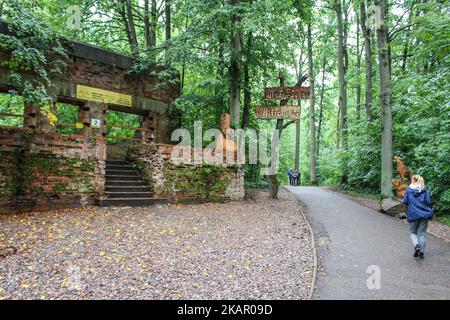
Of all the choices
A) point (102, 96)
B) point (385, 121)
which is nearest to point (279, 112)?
point (385, 121)

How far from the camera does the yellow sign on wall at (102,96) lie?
11.5 metres

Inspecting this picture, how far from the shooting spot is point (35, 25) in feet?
22.0

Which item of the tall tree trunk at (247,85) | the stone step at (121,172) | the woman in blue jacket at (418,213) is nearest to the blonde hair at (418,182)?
the woman in blue jacket at (418,213)

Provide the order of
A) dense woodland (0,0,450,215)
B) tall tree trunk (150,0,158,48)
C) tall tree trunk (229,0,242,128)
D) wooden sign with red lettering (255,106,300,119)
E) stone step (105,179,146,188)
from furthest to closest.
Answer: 1. tall tree trunk (150,0,158,48)
2. tall tree trunk (229,0,242,128)
3. wooden sign with red lettering (255,106,300,119)
4. stone step (105,179,146,188)
5. dense woodland (0,0,450,215)

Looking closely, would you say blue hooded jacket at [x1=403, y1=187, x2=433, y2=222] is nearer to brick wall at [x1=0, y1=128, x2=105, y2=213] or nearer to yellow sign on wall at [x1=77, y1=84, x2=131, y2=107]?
brick wall at [x1=0, y1=128, x2=105, y2=213]

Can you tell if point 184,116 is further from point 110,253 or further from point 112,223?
point 110,253

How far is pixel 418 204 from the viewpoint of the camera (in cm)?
589

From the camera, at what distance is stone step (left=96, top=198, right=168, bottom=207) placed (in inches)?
349

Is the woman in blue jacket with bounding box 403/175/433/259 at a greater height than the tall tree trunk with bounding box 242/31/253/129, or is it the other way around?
the tall tree trunk with bounding box 242/31/253/129

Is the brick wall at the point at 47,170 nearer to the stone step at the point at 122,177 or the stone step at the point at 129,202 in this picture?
the stone step at the point at 129,202

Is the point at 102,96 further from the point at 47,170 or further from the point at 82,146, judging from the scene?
the point at 47,170

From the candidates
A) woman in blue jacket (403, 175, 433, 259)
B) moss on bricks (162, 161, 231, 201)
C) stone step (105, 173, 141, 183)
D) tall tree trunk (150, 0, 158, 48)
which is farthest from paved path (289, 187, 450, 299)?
tall tree trunk (150, 0, 158, 48)

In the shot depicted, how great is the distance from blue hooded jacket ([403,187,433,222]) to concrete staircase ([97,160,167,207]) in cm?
655

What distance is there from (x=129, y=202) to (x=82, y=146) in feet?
6.56
